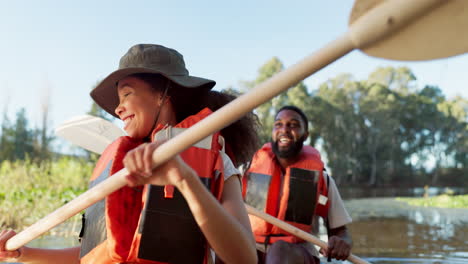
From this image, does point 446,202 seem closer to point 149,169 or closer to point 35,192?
point 35,192

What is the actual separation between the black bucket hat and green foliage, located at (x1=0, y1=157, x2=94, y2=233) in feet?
20.4

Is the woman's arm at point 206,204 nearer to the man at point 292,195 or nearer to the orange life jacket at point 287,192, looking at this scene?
the man at point 292,195

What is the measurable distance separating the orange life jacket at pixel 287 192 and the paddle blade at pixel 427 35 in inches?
101

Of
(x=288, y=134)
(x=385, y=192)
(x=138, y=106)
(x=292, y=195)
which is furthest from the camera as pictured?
(x=385, y=192)

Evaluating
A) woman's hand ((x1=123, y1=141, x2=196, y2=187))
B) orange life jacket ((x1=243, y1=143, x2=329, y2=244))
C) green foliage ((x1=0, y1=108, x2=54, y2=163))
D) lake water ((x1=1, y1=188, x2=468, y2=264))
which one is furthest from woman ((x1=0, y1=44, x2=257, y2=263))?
green foliage ((x1=0, y1=108, x2=54, y2=163))

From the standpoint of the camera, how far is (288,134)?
13.3ft

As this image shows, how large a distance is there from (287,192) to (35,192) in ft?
24.0

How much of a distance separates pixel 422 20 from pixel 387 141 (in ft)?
103

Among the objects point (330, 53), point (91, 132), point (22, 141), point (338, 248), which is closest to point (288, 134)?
point (338, 248)

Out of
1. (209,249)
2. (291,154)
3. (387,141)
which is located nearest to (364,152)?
(387,141)

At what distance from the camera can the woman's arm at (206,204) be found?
1.13 metres

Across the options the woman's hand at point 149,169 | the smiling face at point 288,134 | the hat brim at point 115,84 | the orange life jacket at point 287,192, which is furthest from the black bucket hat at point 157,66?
the smiling face at point 288,134

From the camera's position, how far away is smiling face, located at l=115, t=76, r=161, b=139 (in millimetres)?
1716

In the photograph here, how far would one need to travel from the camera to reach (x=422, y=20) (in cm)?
108
